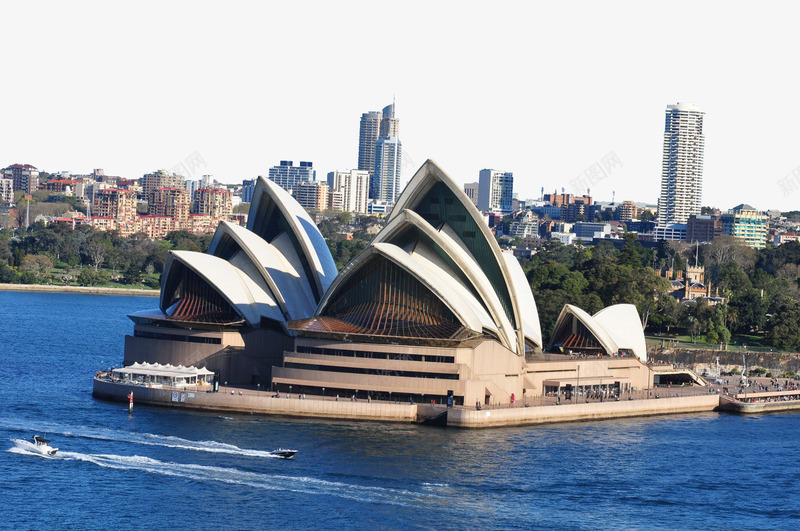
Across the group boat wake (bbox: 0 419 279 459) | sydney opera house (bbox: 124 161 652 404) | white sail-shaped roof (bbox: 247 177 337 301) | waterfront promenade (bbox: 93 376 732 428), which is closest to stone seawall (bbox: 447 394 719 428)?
waterfront promenade (bbox: 93 376 732 428)

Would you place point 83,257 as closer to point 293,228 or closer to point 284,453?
point 293,228

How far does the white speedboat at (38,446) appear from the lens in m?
52.3

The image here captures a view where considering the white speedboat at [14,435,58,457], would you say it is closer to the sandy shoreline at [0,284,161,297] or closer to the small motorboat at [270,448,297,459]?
the small motorboat at [270,448,297,459]

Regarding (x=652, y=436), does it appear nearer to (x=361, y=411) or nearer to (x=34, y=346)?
(x=361, y=411)

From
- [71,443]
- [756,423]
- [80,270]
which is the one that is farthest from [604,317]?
[80,270]

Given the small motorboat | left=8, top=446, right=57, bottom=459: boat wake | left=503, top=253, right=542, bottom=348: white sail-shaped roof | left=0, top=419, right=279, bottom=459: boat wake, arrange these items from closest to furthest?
1. left=8, top=446, right=57, bottom=459: boat wake
2. the small motorboat
3. left=0, top=419, right=279, bottom=459: boat wake
4. left=503, top=253, right=542, bottom=348: white sail-shaped roof

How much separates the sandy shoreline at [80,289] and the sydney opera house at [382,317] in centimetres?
8519

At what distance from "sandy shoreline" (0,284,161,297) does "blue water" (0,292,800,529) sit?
300 feet

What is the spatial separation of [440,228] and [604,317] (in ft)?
52.3

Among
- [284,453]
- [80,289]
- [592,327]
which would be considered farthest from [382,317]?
[80,289]

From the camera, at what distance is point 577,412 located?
7012 cm

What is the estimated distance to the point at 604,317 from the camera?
83562 millimetres

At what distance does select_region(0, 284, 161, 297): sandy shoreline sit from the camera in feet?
528

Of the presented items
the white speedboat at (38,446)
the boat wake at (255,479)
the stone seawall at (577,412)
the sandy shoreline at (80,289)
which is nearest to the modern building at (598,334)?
the stone seawall at (577,412)
